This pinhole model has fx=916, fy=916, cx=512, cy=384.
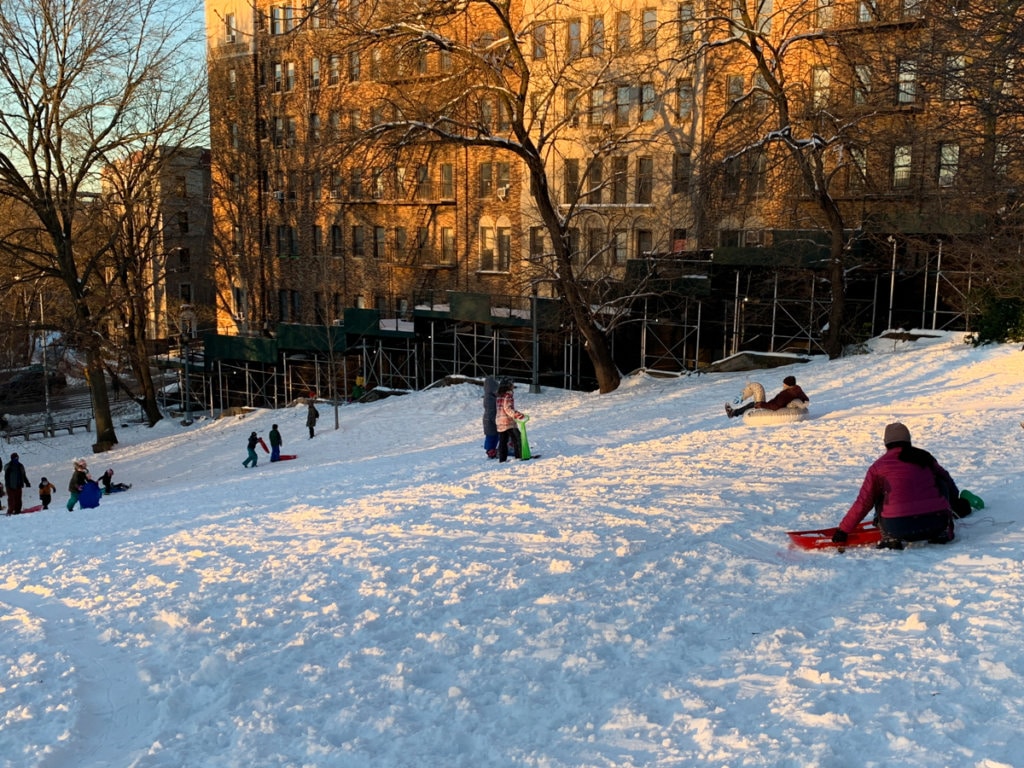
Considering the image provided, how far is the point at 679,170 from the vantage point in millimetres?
35469

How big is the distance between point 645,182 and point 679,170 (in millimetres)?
1718

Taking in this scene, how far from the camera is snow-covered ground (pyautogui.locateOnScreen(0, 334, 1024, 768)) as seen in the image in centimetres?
521

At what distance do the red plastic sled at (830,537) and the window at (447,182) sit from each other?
1416 inches

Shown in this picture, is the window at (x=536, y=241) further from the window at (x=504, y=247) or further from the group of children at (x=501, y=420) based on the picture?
the group of children at (x=501, y=420)

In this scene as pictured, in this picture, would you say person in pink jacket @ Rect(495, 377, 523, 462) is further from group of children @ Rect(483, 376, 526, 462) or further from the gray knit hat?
the gray knit hat

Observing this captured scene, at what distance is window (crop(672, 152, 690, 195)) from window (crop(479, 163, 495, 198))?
9167mm

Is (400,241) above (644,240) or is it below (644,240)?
above

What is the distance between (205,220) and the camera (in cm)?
5834

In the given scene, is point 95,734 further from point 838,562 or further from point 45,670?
point 838,562

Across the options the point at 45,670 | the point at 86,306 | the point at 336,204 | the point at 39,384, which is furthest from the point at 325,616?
the point at 39,384

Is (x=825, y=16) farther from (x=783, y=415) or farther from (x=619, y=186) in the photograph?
(x=783, y=415)

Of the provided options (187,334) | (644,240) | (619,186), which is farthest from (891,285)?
(187,334)

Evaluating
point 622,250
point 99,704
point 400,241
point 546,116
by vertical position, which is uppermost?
point 546,116

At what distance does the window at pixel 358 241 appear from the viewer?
4609 centimetres
